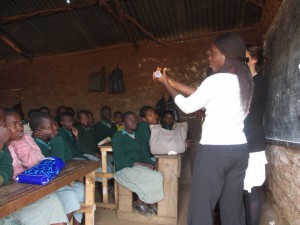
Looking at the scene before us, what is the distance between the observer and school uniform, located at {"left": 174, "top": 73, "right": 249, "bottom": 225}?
1.62 m

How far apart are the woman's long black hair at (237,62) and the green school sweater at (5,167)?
1.45 metres

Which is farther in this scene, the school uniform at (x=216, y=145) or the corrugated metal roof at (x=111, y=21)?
the corrugated metal roof at (x=111, y=21)

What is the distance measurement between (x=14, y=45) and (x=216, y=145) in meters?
5.57

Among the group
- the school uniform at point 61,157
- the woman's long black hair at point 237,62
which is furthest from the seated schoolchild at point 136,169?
the woman's long black hair at point 237,62

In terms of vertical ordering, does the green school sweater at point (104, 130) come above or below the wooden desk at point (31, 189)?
above

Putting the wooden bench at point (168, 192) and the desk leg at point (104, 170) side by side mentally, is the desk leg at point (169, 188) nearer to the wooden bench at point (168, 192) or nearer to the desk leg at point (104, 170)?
the wooden bench at point (168, 192)

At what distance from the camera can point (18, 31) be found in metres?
5.48

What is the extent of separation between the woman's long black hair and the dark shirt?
55cm

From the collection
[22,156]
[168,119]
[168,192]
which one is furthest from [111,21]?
[22,156]

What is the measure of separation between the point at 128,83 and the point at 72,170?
3992 mm

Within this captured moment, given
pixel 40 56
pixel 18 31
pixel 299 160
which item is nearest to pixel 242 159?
pixel 299 160

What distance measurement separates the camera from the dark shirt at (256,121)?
216 cm

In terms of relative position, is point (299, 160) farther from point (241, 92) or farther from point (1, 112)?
point (1, 112)

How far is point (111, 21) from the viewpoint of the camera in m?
5.08
